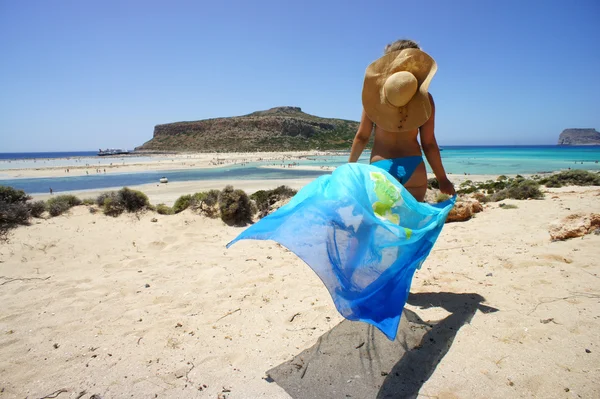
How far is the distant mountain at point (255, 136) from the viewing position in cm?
6750

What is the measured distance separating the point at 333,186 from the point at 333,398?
161 cm

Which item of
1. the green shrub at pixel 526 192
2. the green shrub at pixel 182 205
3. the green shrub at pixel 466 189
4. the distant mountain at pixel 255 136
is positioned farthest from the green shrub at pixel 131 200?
the distant mountain at pixel 255 136

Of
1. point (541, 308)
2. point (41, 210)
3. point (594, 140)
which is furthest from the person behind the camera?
point (594, 140)

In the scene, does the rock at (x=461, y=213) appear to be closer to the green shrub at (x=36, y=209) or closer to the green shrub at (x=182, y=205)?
the green shrub at (x=182, y=205)

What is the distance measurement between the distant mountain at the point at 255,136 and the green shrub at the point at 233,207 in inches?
2200

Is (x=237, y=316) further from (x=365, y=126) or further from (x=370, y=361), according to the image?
(x=365, y=126)

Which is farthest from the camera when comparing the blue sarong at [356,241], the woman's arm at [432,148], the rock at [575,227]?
the rock at [575,227]

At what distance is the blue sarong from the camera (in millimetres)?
2227

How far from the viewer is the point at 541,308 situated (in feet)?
9.98

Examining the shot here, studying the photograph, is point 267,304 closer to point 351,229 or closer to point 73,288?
point 351,229

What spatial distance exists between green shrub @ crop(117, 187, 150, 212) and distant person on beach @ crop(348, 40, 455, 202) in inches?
247

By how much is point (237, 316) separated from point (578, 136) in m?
203

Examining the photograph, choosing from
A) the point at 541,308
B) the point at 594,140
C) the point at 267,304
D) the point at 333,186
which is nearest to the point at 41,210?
the point at 267,304

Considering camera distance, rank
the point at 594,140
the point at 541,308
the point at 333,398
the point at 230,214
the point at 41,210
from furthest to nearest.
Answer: the point at 594,140
the point at 230,214
the point at 41,210
the point at 541,308
the point at 333,398
